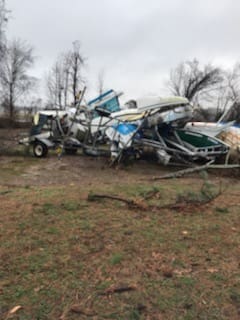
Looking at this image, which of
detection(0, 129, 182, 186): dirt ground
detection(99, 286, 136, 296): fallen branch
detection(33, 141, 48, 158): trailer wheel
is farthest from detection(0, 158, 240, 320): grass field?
detection(33, 141, 48, 158): trailer wheel

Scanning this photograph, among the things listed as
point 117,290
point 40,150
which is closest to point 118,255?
point 117,290

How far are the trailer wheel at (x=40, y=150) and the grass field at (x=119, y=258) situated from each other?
655cm

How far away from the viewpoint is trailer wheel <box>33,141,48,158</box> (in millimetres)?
11742

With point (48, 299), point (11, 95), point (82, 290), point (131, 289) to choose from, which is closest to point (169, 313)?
point (131, 289)

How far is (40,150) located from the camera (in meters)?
11.8

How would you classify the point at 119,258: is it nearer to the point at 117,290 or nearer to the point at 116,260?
the point at 116,260

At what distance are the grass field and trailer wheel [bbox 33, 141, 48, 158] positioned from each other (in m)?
6.55

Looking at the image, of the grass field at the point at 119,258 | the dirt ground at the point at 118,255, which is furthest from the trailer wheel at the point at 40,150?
the grass field at the point at 119,258

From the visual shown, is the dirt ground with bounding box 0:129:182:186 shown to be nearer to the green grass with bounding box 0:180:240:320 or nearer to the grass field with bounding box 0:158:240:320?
the grass field with bounding box 0:158:240:320

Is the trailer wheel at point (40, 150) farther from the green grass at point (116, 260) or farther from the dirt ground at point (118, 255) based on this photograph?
the green grass at point (116, 260)

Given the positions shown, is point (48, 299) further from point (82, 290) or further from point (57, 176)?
point (57, 176)

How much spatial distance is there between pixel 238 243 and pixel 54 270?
6.94 feet

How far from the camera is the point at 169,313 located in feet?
7.50

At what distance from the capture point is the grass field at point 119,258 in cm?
236
